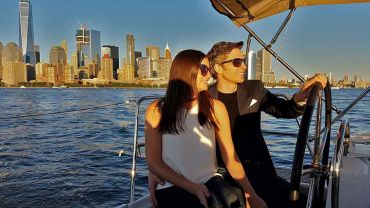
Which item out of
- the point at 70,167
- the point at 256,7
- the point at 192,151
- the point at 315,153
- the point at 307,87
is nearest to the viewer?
the point at 315,153

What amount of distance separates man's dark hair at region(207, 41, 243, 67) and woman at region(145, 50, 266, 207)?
0.43 metres

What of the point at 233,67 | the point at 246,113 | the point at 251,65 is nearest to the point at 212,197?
the point at 246,113

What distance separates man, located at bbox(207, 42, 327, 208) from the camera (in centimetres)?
248

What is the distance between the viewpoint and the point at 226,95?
2613 mm

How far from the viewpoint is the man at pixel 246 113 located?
2.48 metres

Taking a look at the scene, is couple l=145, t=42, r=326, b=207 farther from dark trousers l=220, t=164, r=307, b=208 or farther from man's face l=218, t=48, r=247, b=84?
man's face l=218, t=48, r=247, b=84

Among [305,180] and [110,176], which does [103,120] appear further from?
[305,180]

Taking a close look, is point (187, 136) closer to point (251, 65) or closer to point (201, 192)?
point (201, 192)

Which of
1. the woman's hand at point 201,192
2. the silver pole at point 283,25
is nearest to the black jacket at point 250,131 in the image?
the woman's hand at point 201,192

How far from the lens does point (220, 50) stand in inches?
101

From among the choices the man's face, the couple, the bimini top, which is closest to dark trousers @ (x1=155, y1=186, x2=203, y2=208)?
the couple

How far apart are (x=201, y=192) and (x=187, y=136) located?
288 millimetres

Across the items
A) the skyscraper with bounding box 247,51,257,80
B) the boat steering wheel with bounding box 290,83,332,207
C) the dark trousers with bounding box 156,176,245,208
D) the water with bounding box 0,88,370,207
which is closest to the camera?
the boat steering wheel with bounding box 290,83,332,207

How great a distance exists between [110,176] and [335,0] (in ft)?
21.0
